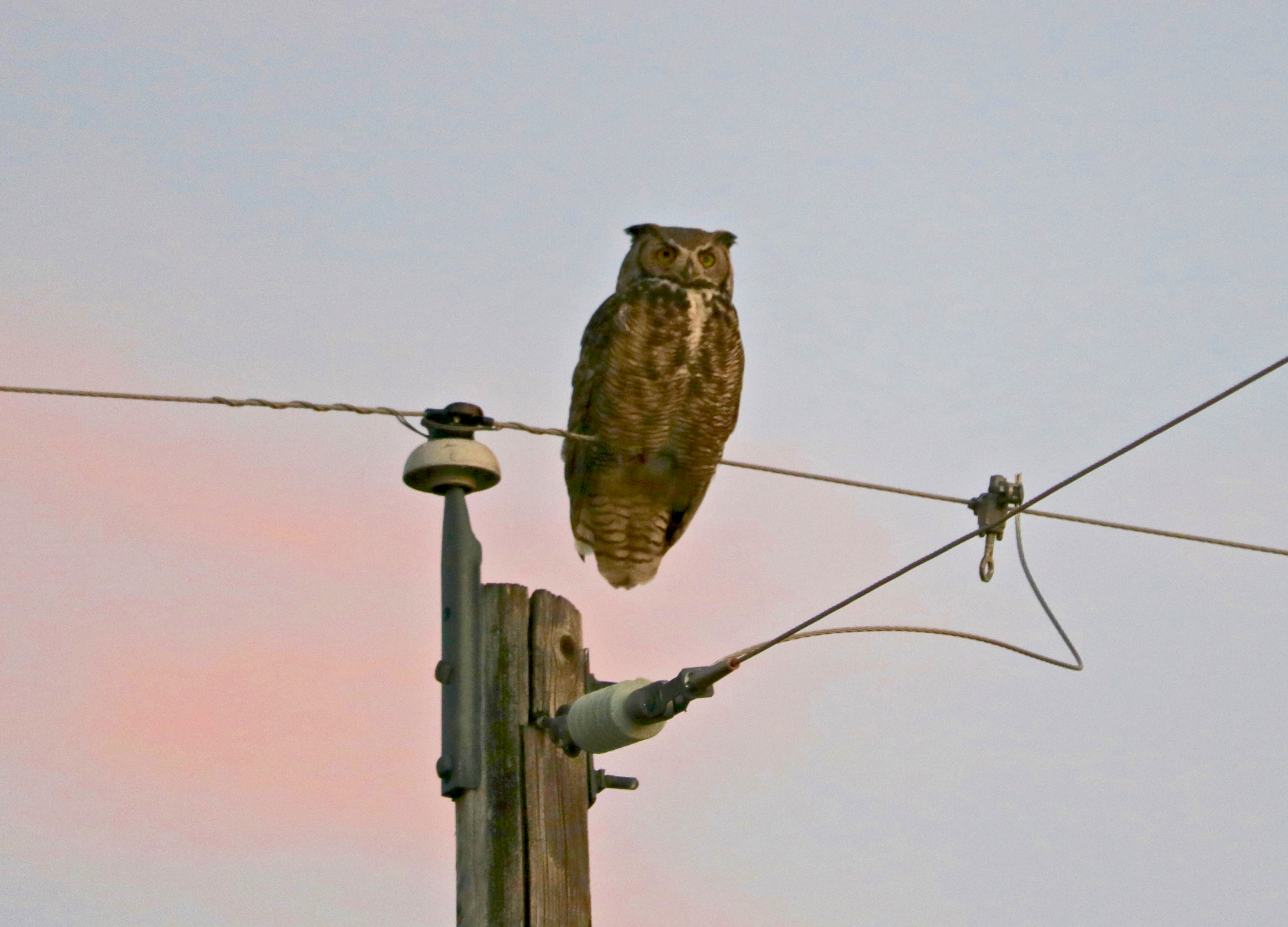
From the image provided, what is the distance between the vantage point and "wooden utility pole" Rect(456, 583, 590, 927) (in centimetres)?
313

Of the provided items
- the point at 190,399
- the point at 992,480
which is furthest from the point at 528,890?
the point at 992,480

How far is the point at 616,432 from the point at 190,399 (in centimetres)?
237

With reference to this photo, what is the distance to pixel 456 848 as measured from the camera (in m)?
3.21

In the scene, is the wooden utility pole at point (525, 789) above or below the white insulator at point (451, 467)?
below

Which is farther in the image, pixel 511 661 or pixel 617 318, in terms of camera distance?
pixel 617 318

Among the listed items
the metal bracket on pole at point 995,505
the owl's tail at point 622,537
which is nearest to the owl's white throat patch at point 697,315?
the owl's tail at point 622,537

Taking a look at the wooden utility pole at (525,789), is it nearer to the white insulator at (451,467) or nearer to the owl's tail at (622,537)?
the white insulator at (451,467)

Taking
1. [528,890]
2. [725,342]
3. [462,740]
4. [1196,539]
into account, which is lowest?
[528,890]

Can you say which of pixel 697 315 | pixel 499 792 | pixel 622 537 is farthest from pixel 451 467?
pixel 622 537

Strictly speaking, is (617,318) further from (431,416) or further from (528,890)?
(528,890)

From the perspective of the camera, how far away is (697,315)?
18.9ft

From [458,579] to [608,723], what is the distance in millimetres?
469

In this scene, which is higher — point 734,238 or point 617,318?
point 734,238

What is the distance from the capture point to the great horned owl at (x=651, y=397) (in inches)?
226
